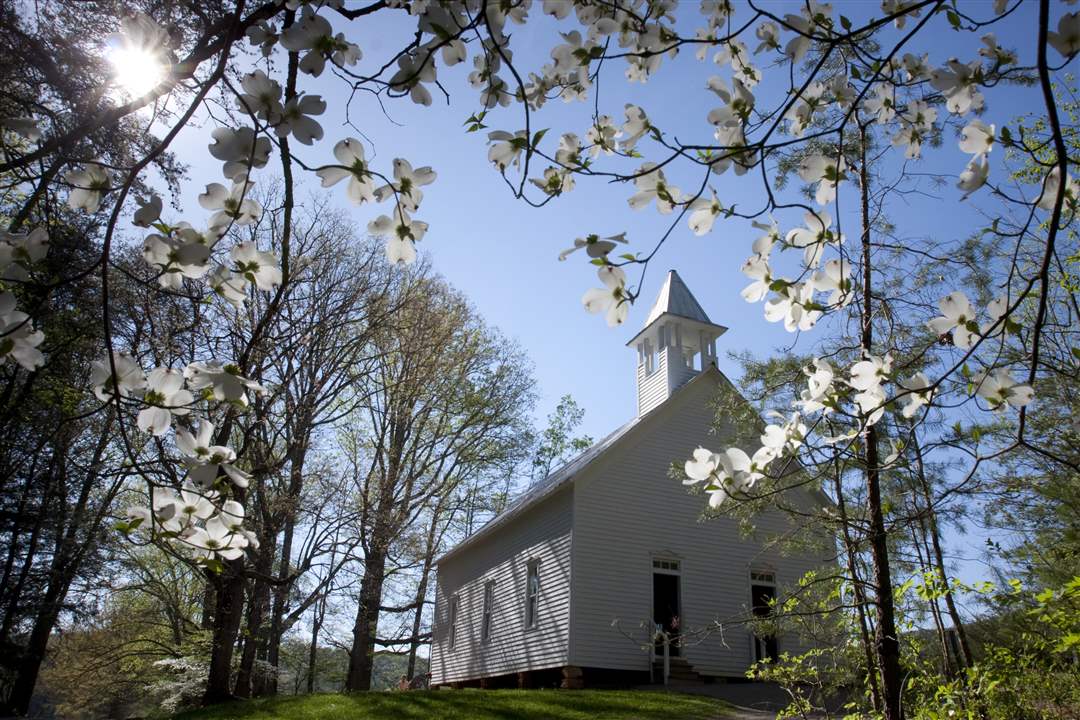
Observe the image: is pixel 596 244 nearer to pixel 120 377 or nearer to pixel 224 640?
pixel 120 377

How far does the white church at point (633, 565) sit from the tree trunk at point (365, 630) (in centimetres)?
250

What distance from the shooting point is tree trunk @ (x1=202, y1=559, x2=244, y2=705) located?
1259 centimetres

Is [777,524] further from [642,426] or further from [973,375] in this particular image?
[973,375]


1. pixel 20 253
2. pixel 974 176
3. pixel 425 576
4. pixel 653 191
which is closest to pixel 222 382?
pixel 20 253

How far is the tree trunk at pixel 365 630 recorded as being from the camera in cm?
1598

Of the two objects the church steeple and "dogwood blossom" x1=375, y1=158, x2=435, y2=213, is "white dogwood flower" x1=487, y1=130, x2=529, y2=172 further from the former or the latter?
the church steeple

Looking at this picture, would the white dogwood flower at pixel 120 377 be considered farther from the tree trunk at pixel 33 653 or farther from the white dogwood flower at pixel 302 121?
the tree trunk at pixel 33 653

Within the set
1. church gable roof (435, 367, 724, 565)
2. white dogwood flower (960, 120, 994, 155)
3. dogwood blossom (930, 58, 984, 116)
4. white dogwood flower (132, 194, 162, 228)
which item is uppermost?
church gable roof (435, 367, 724, 565)

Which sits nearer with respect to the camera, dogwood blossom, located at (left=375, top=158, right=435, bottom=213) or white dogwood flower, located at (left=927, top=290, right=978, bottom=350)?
dogwood blossom, located at (left=375, top=158, right=435, bottom=213)

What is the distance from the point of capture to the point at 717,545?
14.4 m

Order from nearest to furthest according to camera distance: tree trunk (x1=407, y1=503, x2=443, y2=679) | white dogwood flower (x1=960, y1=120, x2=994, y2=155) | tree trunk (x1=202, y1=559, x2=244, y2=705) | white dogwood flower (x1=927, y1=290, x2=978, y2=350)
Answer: white dogwood flower (x1=960, y1=120, x2=994, y2=155), white dogwood flower (x1=927, y1=290, x2=978, y2=350), tree trunk (x1=202, y1=559, x2=244, y2=705), tree trunk (x1=407, y1=503, x2=443, y2=679)

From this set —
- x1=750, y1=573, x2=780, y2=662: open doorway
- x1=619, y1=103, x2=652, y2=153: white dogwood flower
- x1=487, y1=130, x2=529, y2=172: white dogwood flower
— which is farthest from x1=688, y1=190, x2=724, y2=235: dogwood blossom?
x1=750, y1=573, x2=780, y2=662: open doorway

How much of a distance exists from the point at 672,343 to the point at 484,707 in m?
8.79

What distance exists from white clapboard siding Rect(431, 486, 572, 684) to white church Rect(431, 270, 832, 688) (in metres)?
0.04
